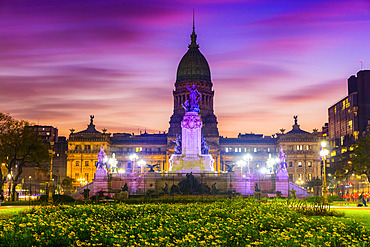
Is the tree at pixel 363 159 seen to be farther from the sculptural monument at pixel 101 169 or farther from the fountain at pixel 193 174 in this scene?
the sculptural monument at pixel 101 169

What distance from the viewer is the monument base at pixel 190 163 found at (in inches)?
3708

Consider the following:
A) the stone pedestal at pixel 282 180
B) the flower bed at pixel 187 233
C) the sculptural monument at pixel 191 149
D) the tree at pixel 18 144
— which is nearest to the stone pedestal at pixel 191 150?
the sculptural monument at pixel 191 149

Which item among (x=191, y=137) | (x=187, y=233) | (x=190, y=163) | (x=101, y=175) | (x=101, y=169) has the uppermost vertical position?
(x=191, y=137)

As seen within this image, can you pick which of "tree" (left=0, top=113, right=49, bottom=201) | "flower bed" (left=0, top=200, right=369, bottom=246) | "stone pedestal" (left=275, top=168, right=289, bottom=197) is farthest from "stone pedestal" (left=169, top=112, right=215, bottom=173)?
"flower bed" (left=0, top=200, right=369, bottom=246)

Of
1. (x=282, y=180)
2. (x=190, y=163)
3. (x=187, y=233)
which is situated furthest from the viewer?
(x=190, y=163)

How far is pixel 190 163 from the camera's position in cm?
9500

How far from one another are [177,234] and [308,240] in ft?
17.5

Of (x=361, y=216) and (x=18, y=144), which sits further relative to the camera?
(x=18, y=144)

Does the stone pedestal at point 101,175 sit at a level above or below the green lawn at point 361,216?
above

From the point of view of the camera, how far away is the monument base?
9419 centimetres

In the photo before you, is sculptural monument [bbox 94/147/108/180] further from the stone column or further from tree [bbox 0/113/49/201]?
the stone column

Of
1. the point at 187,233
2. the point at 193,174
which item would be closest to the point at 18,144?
the point at 193,174

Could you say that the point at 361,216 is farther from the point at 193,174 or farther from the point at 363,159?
the point at 363,159

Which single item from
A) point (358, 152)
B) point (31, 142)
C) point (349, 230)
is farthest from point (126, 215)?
point (358, 152)
